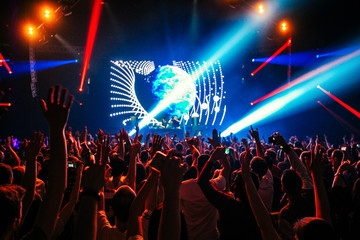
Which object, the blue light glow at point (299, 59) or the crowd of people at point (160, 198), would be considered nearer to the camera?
the crowd of people at point (160, 198)

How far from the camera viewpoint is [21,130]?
1507 cm

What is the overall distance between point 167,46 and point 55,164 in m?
20.9

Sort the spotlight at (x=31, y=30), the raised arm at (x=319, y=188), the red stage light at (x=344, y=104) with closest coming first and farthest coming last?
the raised arm at (x=319, y=188) → the spotlight at (x=31, y=30) → the red stage light at (x=344, y=104)

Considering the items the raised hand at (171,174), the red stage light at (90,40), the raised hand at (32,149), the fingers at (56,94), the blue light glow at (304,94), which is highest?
the red stage light at (90,40)

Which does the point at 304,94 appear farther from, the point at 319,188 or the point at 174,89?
the point at 319,188

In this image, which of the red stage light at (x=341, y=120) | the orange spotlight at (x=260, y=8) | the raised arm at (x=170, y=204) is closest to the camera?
the raised arm at (x=170, y=204)

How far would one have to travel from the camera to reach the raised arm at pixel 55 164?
1438mm

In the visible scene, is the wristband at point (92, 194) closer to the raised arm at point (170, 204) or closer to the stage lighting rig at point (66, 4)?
the raised arm at point (170, 204)

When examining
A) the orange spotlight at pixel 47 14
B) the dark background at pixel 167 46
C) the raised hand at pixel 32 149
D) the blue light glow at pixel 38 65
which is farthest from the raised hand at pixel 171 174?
the blue light glow at pixel 38 65

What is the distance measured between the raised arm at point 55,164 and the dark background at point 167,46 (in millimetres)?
12253

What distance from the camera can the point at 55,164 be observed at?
1.51m

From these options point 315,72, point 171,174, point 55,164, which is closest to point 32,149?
point 55,164

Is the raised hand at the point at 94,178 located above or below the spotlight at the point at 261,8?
below

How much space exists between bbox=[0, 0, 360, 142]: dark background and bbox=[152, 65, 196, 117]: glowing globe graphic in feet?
4.56
